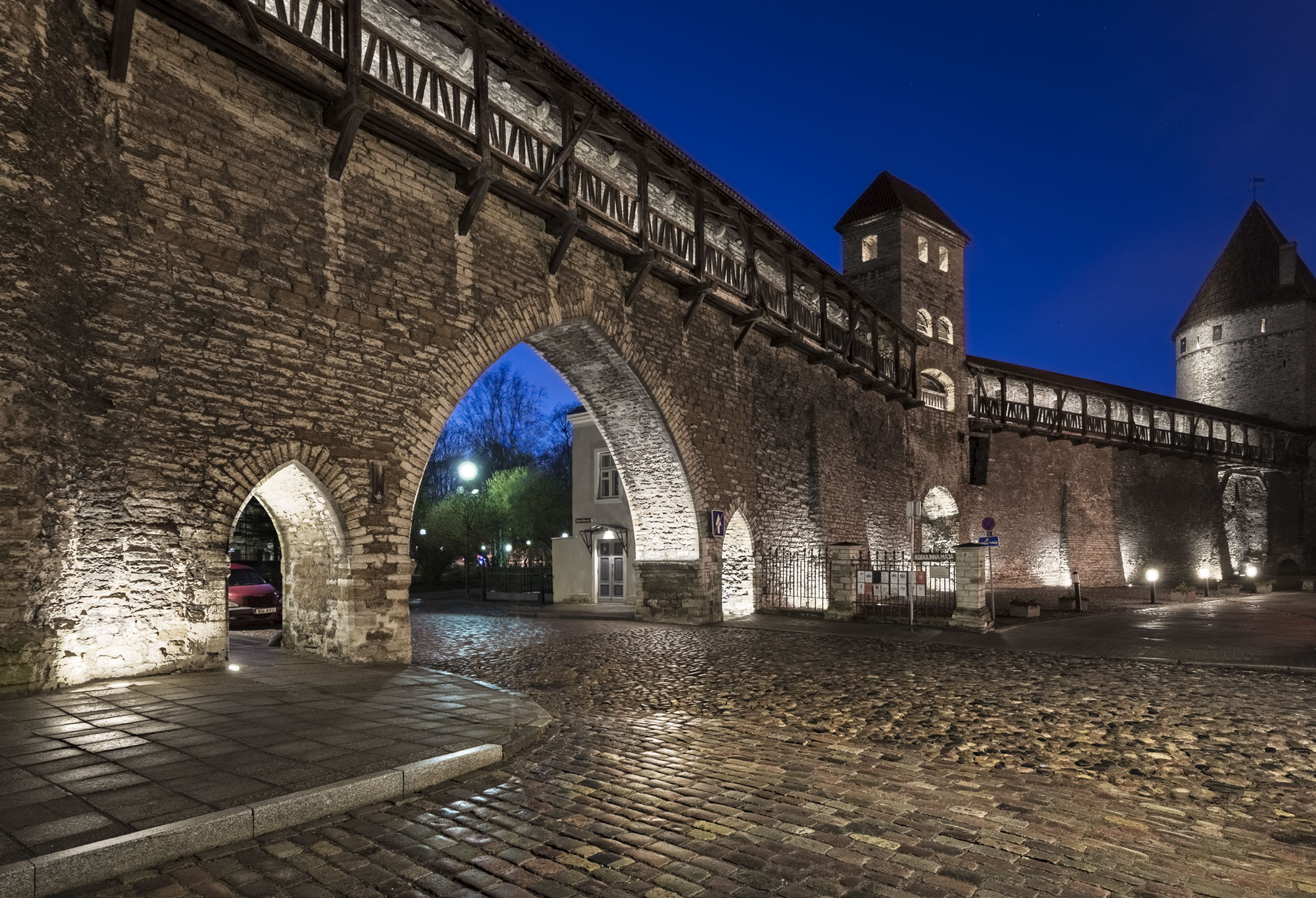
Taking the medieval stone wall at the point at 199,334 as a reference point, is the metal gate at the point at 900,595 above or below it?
below

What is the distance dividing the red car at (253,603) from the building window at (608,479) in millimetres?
8632

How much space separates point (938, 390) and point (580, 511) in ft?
51.3

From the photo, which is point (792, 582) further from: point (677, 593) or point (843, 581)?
point (677, 593)

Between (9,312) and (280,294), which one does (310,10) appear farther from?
(9,312)

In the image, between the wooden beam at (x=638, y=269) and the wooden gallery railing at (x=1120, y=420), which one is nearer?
the wooden beam at (x=638, y=269)

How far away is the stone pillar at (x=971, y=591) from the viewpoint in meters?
14.5

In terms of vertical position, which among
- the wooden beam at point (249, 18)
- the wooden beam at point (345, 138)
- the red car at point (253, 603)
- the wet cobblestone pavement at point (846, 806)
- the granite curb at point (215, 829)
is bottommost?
the wet cobblestone pavement at point (846, 806)

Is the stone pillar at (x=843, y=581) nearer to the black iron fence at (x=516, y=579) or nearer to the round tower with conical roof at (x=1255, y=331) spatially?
the black iron fence at (x=516, y=579)

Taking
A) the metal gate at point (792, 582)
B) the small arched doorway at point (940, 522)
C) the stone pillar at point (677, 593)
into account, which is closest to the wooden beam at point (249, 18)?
the stone pillar at point (677, 593)

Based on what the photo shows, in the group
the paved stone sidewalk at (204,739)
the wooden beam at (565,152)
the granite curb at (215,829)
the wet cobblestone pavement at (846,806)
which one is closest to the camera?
the granite curb at (215,829)

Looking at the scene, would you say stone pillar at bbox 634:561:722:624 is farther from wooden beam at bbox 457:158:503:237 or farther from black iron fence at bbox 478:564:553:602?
black iron fence at bbox 478:564:553:602

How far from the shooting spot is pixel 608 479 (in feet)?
70.5

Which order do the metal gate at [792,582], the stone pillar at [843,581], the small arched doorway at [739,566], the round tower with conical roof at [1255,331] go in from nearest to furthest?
the stone pillar at [843,581]
the small arched doorway at [739,566]
the metal gate at [792,582]
the round tower with conical roof at [1255,331]

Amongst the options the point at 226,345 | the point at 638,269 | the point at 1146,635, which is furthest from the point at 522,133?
the point at 1146,635
